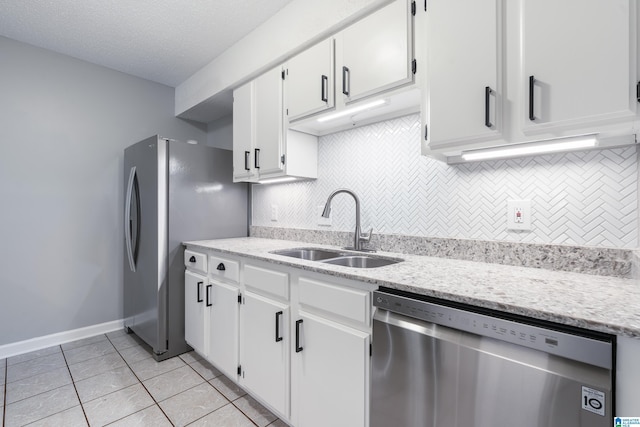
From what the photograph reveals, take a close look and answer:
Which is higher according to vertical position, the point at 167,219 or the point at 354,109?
the point at 354,109

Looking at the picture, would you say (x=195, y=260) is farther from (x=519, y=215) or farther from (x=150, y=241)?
(x=519, y=215)

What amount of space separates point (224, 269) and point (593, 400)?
1.76 m

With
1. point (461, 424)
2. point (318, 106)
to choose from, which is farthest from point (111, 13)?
point (461, 424)

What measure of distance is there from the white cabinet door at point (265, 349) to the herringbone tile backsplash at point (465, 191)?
0.78 m

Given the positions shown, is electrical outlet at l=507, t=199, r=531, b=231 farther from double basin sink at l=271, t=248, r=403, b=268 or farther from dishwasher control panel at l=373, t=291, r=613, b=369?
dishwasher control panel at l=373, t=291, r=613, b=369

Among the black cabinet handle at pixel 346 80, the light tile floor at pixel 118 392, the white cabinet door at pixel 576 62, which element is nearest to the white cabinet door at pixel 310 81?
the black cabinet handle at pixel 346 80

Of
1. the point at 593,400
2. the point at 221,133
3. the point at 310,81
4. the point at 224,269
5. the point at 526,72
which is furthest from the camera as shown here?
the point at 221,133

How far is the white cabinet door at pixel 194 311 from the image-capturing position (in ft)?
7.06

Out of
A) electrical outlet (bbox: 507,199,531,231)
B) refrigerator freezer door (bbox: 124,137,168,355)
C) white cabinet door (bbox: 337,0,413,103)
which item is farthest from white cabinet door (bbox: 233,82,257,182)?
electrical outlet (bbox: 507,199,531,231)

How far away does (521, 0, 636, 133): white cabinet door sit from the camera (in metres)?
0.88

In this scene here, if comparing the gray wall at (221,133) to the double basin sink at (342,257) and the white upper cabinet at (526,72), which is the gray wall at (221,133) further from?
the white upper cabinet at (526,72)

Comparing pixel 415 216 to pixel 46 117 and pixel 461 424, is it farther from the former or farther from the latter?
pixel 46 117

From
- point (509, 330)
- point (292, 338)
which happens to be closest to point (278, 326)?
point (292, 338)

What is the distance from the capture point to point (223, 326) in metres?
1.94
